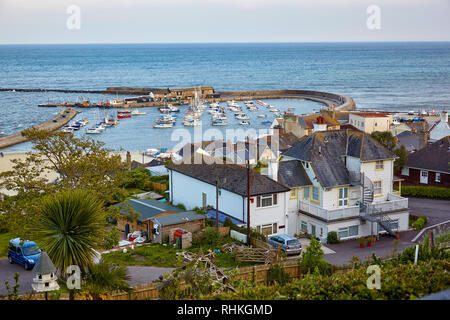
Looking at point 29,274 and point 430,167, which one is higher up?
point 430,167

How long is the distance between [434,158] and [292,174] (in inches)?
560

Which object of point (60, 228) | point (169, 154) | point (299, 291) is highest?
point (60, 228)

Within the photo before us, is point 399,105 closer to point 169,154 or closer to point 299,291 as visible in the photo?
point 169,154

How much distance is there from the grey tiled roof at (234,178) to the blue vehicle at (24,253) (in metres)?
10.9

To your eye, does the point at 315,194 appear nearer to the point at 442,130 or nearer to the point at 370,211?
the point at 370,211

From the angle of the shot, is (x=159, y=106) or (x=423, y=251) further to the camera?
(x=159, y=106)

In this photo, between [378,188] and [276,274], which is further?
[378,188]

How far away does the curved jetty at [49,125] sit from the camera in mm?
80300

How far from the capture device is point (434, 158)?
40000mm

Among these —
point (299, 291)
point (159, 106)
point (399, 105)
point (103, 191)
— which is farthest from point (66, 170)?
point (399, 105)

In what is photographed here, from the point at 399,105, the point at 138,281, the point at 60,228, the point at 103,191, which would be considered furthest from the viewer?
the point at 399,105

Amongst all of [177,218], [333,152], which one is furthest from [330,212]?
[177,218]

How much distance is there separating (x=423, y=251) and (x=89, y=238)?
441 inches

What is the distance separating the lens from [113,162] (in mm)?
26422
